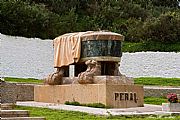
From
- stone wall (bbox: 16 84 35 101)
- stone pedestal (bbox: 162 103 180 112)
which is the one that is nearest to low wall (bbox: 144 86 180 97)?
stone wall (bbox: 16 84 35 101)

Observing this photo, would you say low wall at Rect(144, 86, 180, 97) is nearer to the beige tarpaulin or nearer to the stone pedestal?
the beige tarpaulin

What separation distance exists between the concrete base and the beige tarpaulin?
117cm

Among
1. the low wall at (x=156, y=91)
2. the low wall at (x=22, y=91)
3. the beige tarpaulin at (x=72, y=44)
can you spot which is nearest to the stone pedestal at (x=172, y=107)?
the beige tarpaulin at (x=72, y=44)

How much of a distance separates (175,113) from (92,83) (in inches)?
175

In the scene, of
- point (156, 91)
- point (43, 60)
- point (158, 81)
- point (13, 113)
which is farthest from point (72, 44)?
point (43, 60)

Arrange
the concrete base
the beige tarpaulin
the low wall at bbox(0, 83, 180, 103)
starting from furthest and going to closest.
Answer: the low wall at bbox(0, 83, 180, 103)
the beige tarpaulin
the concrete base

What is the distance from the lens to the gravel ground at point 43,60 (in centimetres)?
3447

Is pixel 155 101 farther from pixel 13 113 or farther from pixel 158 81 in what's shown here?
pixel 13 113

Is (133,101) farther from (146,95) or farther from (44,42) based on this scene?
(44,42)

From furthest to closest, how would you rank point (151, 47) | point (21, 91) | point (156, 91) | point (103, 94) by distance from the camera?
point (151, 47) → point (156, 91) → point (21, 91) → point (103, 94)

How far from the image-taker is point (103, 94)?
18.5m

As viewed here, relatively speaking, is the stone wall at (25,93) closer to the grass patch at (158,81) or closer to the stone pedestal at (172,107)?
the grass patch at (158,81)

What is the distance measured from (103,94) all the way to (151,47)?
1902 centimetres

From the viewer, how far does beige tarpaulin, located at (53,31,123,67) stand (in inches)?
796
